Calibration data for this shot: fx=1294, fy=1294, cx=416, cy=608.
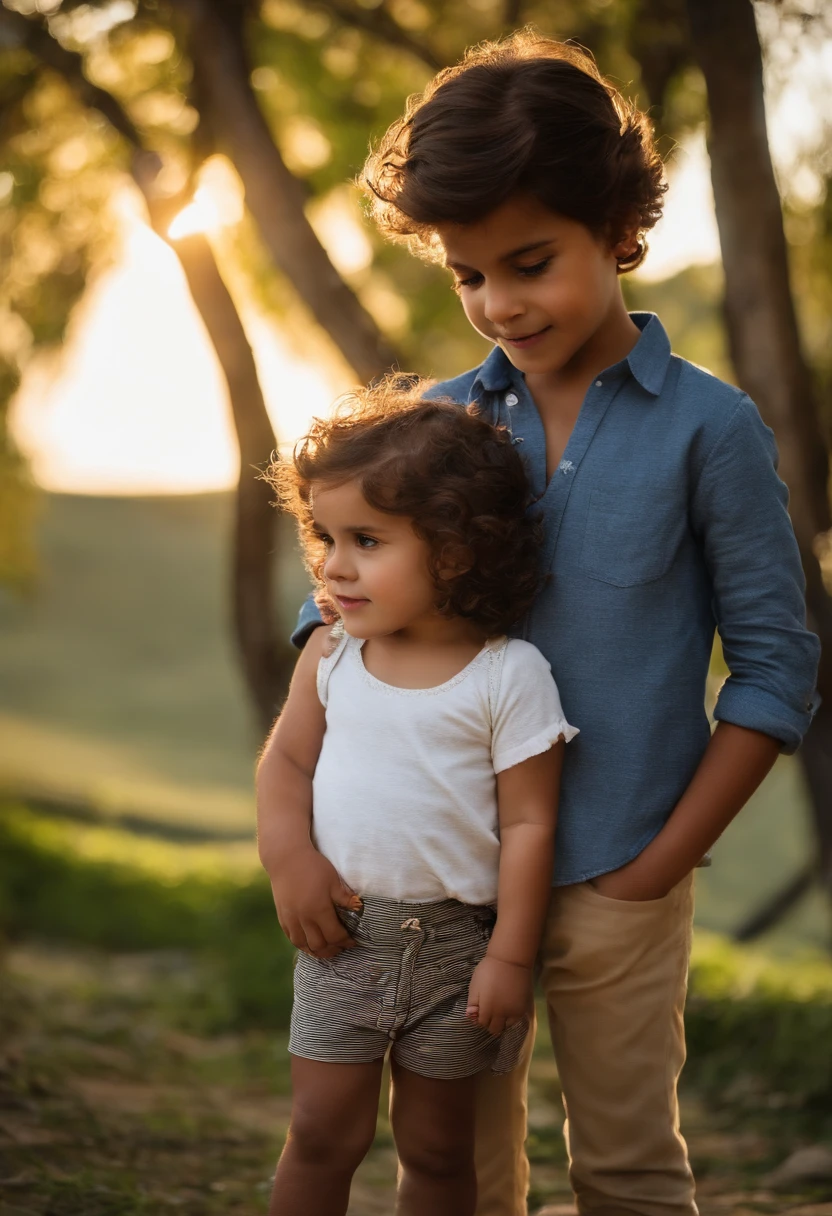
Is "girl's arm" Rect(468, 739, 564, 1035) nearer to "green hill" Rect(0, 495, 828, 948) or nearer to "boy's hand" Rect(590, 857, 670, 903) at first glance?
"boy's hand" Rect(590, 857, 670, 903)

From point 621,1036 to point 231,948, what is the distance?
11.1ft

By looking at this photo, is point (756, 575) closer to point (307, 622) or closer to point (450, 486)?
point (450, 486)

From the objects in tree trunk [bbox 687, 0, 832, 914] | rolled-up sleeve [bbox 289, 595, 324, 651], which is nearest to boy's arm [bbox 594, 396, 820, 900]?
rolled-up sleeve [bbox 289, 595, 324, 651]

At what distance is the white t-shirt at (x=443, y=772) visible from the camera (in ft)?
5.57

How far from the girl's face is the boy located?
0.19 metres

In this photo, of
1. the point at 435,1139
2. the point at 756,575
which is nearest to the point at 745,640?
the point at 756,575

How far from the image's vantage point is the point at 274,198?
3.66 metres

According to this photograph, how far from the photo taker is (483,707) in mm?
1700

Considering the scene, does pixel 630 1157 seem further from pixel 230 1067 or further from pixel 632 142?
pixel 230 1067

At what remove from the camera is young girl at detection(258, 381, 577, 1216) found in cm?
170

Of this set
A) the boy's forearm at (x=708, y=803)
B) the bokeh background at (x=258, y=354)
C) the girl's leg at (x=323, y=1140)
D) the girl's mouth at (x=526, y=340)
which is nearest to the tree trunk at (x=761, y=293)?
the bokeh background at (x=258, y=354)

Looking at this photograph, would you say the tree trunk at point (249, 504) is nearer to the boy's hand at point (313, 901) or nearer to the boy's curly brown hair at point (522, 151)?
the boy's curly brown hair at point (522, 151)

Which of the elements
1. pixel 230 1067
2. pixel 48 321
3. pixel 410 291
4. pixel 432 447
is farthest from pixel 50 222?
pixel 432 447

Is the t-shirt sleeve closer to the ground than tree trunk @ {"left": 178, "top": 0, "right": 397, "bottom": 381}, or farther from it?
closer to the ground
